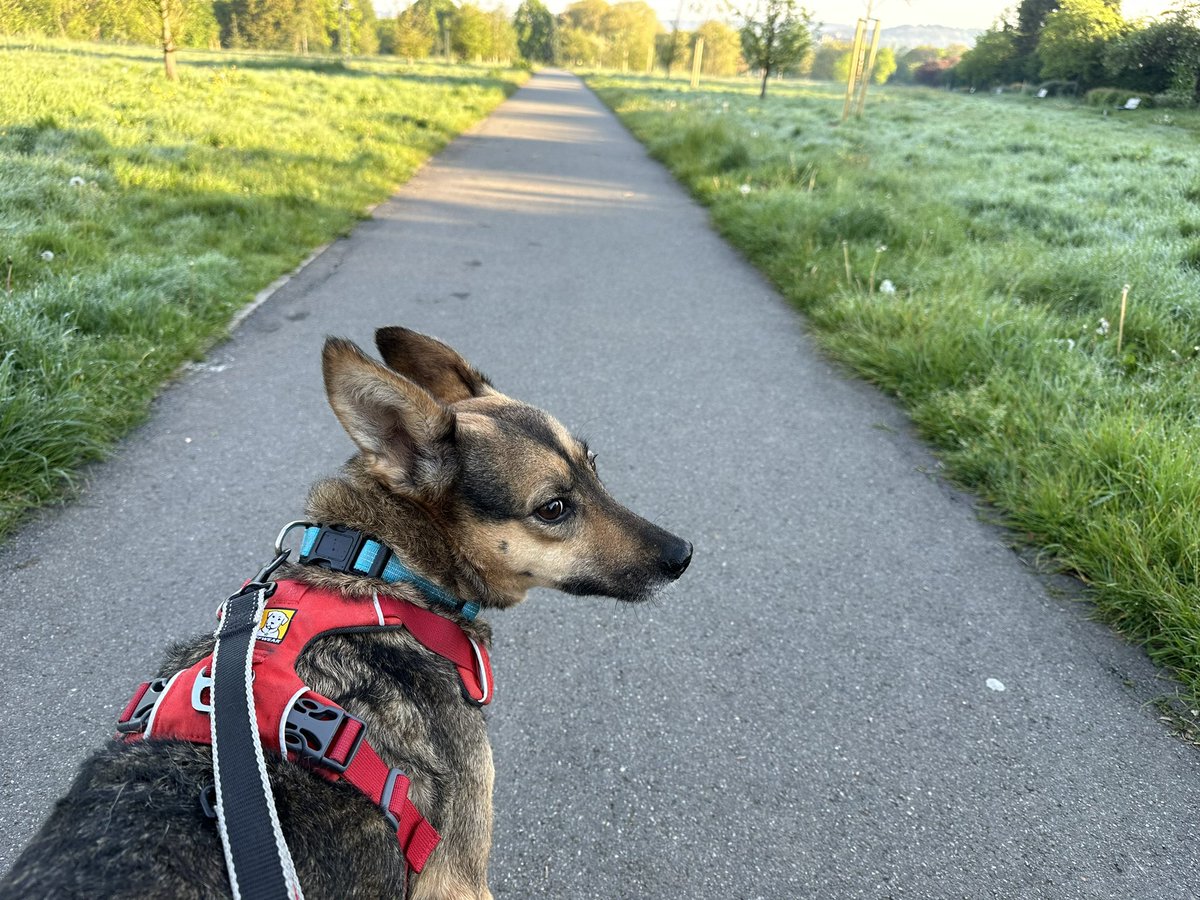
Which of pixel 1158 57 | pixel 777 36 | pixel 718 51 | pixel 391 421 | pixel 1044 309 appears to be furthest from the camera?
pixel 718 51

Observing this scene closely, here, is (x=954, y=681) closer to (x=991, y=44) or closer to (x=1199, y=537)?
(x=1199, y=537)

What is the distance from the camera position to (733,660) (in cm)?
301

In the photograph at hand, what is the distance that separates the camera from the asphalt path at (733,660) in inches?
89.4

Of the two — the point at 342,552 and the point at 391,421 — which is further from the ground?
the point at 391,421

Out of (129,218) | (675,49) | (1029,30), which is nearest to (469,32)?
(675,49)

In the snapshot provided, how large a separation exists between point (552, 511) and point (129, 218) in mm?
7659

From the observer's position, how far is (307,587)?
184cm

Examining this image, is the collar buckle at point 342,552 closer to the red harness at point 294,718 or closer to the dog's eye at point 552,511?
the red harness at point 294,718

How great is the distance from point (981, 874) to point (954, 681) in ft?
2.87

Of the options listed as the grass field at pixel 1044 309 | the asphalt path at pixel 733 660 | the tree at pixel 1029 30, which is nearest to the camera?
the asphalt path at pixel 733 660

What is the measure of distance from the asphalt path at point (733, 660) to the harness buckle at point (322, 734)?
986mm

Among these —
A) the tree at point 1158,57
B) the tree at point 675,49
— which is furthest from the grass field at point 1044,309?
the tree at point 675,49

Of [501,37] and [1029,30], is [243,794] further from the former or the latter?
[501,37]

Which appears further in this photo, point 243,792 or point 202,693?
point 202,693
